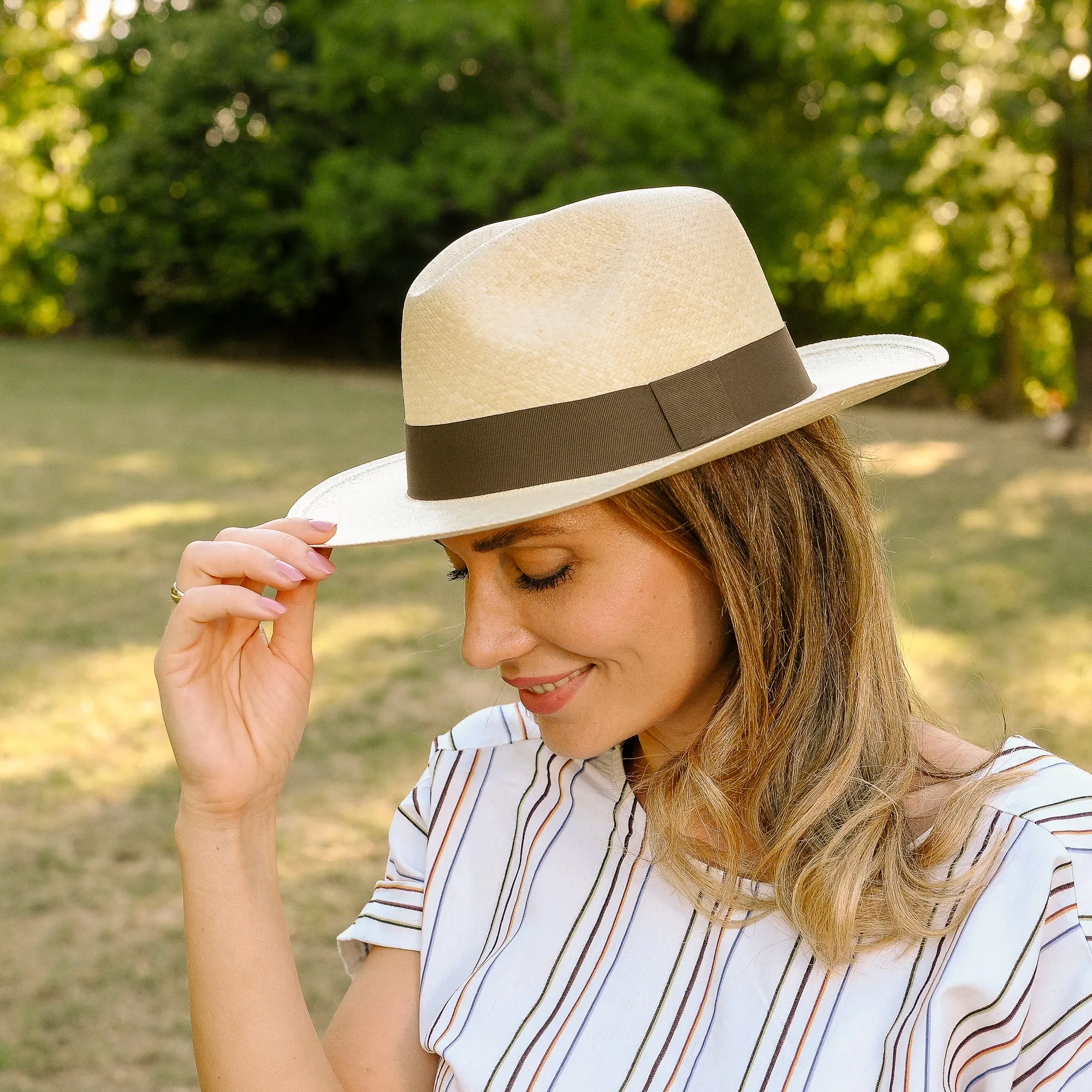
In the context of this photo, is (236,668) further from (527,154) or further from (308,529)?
(527,154)

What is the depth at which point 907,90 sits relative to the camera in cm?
1204

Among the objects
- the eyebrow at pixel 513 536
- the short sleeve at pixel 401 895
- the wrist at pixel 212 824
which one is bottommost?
the short sleeve at pixel 401 895

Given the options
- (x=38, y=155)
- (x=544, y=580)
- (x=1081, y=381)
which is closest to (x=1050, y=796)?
(x=544, y=580)

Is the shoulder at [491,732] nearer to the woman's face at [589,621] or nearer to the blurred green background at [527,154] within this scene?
the woman's face at [589,621]

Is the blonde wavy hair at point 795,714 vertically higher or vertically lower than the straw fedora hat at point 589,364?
lower

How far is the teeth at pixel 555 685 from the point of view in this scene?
1.55 meters

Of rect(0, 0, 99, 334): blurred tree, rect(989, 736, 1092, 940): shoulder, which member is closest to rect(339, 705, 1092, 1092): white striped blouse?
rect(989, 736, 1092, 940): shoulder

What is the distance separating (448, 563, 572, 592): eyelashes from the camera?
151cm

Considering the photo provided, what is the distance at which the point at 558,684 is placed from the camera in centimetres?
155

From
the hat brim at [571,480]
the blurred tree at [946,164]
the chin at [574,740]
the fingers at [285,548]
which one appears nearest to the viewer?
the hat brim at [571,480]

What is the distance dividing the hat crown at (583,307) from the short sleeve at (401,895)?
584 millimetres

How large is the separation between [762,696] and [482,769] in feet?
1.47

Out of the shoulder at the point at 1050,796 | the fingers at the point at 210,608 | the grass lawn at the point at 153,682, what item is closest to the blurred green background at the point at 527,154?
the grass lawn at the point at 153,682

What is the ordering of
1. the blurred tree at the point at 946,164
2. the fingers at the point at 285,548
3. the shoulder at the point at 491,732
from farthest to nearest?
the blurred tree at the point at 946,164
the shoulder at the point at 491,732
the fingers at the point at 285,548
